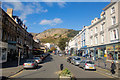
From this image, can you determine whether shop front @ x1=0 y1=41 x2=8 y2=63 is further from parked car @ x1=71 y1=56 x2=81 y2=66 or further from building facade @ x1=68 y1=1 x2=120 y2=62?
building facade @ x1=68 y1=1 x2=120 y2=62

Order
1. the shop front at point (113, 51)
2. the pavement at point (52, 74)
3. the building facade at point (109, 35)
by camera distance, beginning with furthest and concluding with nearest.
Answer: the building facade at point (109, 35)
the shop front at point (113, 51)
the pavement at point (52, 74)

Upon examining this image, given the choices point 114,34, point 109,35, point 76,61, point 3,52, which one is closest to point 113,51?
point 114,34

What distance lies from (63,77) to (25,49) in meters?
40.0

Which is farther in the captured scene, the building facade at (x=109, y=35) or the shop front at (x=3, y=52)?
the building facade at (x=109, y=35)

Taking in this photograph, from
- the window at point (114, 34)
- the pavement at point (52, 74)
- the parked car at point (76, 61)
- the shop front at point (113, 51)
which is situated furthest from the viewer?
the window at point (114, 34)

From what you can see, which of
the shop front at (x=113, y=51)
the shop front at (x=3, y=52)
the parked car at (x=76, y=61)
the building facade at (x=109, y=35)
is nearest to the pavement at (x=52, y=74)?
the parked car at (x=76, y=61)

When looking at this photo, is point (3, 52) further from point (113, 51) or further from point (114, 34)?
point (114, 34)

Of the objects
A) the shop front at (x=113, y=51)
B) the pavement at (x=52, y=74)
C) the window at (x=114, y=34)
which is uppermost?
the window at (x=114, y=34)

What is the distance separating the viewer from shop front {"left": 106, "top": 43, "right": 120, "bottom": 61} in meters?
22.6

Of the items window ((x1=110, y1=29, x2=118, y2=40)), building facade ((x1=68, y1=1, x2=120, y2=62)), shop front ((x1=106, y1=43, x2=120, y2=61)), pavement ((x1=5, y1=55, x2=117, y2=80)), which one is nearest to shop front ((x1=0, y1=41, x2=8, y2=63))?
pavement ((x1=5, y1=55, x2=117, y2=80))

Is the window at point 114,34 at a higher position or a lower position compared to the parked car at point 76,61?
higher

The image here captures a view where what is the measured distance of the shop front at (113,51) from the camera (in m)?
22.6

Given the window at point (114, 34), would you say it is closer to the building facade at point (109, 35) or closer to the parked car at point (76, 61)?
the building facade at point (109, 35)

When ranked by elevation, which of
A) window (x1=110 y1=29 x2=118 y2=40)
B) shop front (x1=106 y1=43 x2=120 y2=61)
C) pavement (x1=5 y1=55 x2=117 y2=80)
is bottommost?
pavement (x1=5 y1=55 x2=117 y2=80)
